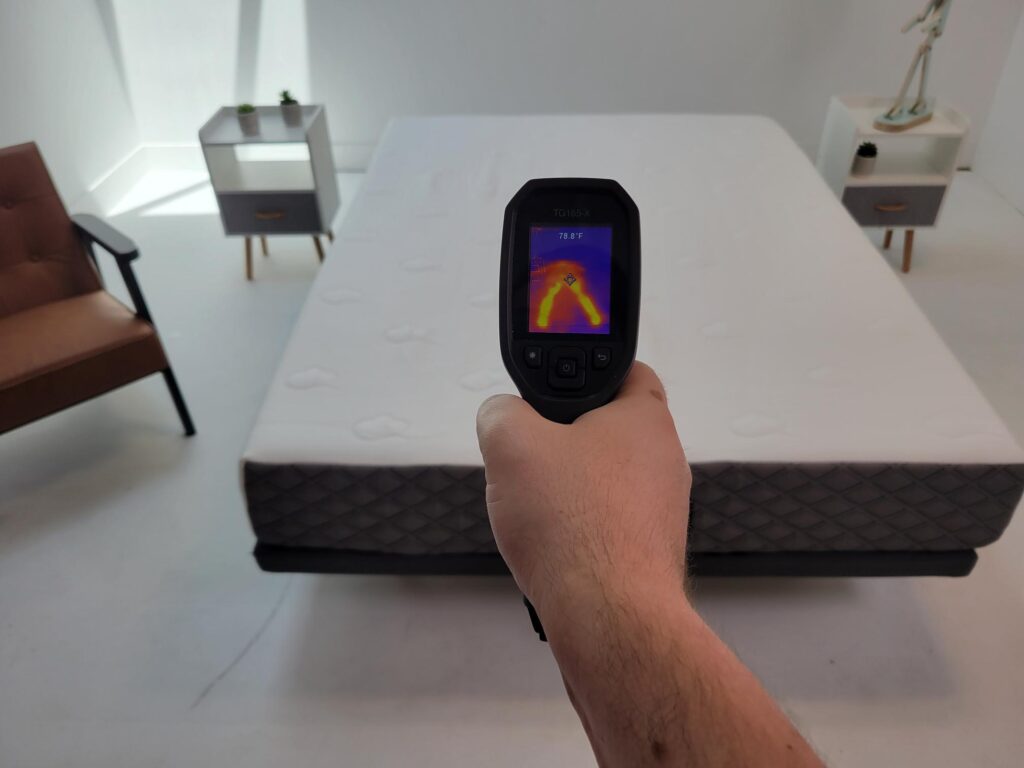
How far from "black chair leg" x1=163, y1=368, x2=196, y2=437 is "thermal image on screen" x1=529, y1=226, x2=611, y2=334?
166 cm

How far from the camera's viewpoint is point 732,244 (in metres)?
2.17

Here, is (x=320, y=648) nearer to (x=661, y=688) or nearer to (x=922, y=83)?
(x=661, y=688)

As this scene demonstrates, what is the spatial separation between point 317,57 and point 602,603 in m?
3.75

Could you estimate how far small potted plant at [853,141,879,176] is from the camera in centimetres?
282

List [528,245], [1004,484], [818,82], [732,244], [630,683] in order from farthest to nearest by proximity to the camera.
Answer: [818,82] → [732,244] → [1004,484] → [528,245] → [630,683]

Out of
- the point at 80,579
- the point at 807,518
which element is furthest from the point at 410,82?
the point at 807,518

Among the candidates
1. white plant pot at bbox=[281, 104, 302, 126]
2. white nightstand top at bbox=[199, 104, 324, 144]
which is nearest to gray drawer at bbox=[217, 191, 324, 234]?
white nightstand top at bbox=[199, 104, 324, 144]

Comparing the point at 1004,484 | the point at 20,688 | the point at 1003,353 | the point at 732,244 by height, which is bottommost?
the point at 20,688

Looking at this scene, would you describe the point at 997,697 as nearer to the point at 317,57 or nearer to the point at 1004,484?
the point at 1004,484

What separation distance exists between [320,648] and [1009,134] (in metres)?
3.88

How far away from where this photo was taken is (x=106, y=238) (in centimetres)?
212

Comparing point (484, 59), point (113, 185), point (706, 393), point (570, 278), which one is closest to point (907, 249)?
point (706, 393)

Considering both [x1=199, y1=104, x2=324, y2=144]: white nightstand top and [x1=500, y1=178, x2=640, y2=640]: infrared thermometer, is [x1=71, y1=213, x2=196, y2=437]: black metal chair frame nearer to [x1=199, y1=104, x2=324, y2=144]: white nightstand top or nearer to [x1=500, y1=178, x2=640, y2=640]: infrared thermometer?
[x1=199, y1=104, x2=324, y2=144]: white nightstand top

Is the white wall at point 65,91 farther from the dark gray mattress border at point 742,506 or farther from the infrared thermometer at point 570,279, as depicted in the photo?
the infrared thermometer at point 570,279
